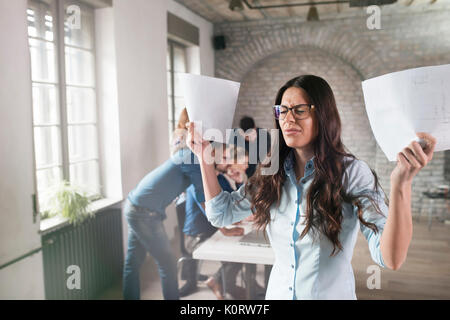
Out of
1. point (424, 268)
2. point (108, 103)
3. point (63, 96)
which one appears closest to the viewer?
point (424, 268)

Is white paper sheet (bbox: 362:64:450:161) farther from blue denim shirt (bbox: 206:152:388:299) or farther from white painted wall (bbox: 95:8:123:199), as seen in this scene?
white painted wall (bbox: 95:8:123:199)

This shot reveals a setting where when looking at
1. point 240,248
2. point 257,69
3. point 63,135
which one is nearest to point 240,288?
point 240,248

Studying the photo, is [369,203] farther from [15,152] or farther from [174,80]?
[174,80]

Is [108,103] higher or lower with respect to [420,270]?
higher

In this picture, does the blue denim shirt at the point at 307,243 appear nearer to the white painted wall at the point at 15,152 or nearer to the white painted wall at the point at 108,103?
the white painted wall at the point at 15,152

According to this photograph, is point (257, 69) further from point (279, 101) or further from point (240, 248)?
point (279, 101)

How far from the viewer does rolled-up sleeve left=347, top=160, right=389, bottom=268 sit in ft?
2.35

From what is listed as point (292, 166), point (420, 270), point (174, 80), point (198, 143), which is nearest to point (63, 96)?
point (174, 80)

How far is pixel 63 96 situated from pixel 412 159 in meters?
2.00

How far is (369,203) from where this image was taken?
29.3 inches

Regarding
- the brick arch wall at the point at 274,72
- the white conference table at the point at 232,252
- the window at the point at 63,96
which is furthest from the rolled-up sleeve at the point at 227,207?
the brick arch wall at the point at 274,72

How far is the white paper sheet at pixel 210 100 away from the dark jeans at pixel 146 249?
4.19ft
